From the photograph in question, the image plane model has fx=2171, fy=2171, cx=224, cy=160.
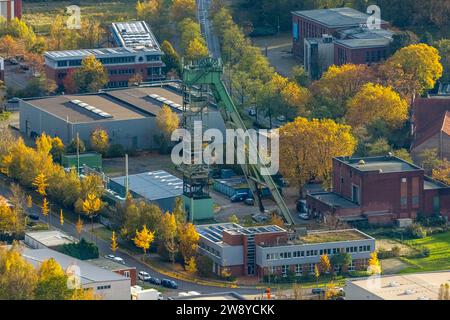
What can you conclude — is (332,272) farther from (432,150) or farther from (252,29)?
(252,29)

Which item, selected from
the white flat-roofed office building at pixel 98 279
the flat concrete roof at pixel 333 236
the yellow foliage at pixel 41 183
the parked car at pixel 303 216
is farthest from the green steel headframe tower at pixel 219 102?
the white flat-roofed office building at pixel 98 279

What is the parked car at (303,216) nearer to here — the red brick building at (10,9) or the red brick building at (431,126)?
the red brick building at (431,126)

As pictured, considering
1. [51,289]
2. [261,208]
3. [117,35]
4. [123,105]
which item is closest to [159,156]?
[123,105]

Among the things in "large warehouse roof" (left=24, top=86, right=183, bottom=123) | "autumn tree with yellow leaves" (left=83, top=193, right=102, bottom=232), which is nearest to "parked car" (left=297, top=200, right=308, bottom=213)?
"autumn tree with yellow leaves" (left=83, top=193, right=102, bottom=232)

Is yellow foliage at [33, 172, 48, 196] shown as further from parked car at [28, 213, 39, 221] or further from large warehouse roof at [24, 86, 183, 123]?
large warehouse roof at [24, 86, 183, 123]

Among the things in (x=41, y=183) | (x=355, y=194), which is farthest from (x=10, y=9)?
(x=355, y=194)

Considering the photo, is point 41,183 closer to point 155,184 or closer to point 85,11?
point 155,184
